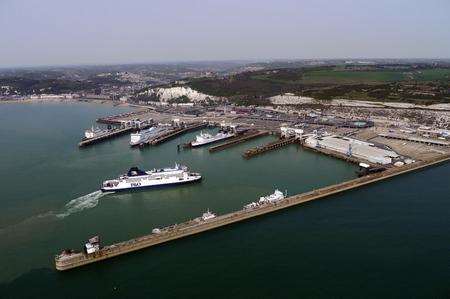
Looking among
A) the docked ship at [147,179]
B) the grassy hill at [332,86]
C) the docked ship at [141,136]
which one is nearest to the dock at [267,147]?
the docked ship at [147,179]

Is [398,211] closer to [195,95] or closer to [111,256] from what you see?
[111,256]

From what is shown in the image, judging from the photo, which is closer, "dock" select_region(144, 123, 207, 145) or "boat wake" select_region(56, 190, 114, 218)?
"boat wake" select_region(56, 190, 114, 218)

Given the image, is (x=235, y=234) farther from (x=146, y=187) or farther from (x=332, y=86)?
(x=332, y=86)

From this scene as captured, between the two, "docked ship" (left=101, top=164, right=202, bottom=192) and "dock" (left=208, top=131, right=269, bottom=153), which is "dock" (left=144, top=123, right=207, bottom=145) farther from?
"docked ship" (left=101, top=164, right=202, bottom=192)

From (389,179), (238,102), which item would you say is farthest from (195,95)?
(389,179)

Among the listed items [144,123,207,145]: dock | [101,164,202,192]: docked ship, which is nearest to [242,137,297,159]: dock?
[101,164,202,192]: docked ship

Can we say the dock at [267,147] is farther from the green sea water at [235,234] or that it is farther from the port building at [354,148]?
the port building at [354,148]

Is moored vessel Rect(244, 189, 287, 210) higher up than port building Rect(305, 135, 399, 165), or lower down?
lower down
